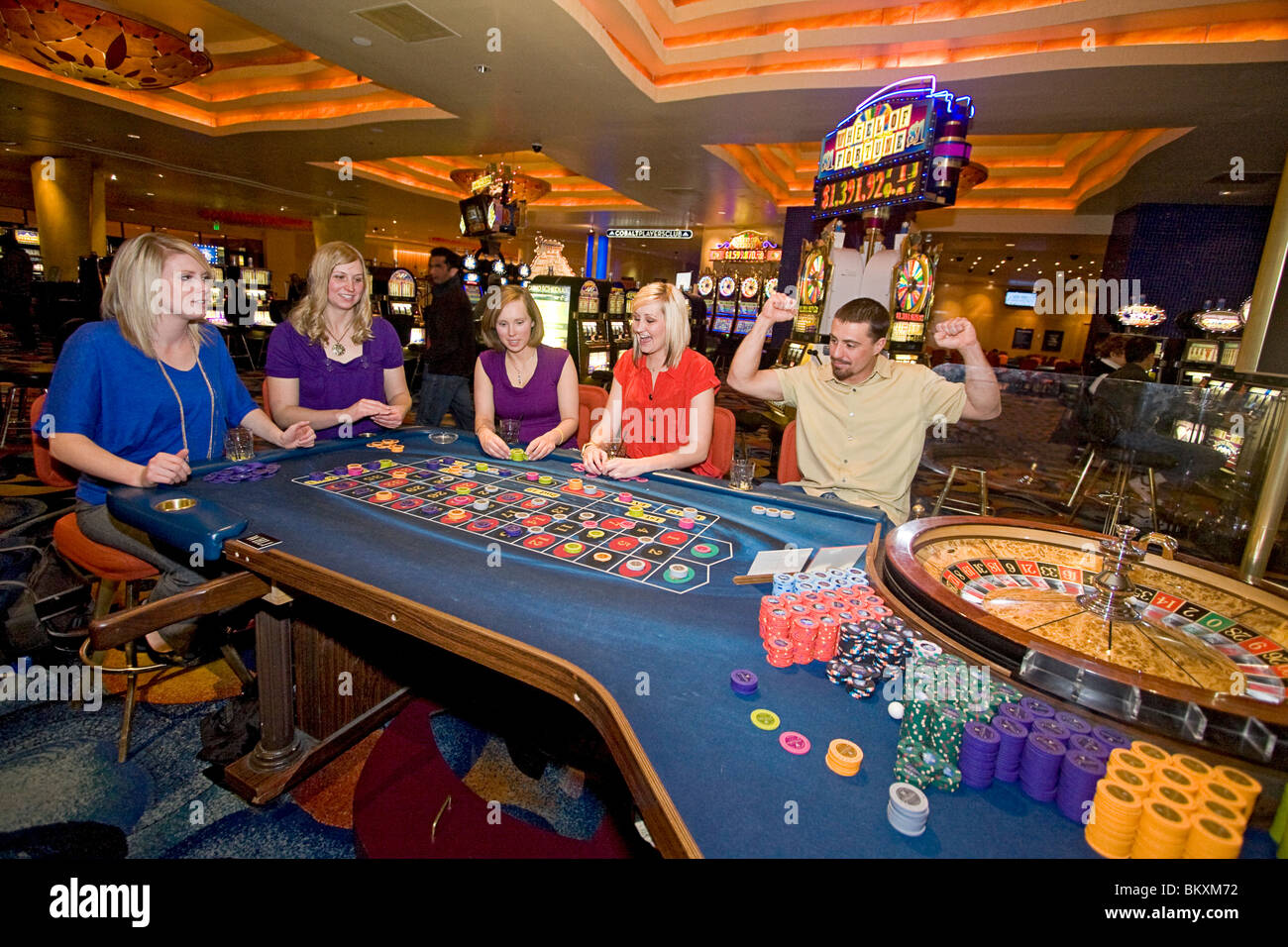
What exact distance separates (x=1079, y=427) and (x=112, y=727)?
187 inches

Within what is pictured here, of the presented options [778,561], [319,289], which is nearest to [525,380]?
[319,289]

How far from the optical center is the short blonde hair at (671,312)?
9.09ft

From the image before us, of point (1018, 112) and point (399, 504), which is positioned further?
point (1018, 112)

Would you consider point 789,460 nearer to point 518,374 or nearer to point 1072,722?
point 518,374

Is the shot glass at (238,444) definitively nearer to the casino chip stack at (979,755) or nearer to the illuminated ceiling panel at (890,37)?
the casino chip stack at (979,755)

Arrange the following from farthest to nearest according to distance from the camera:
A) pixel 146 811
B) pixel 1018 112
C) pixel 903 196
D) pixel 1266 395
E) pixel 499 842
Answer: pixel 1018 112
pixel 903 196
pixel 1266 395
pixel 146 811
pixel 499 842

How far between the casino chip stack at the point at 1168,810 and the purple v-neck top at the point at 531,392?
274 centimetres

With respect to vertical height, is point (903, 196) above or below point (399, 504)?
above

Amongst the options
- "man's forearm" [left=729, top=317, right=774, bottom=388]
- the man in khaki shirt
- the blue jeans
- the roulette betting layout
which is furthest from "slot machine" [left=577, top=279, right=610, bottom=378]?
the roulette betting layout

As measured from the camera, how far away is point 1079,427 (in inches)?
137

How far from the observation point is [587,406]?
11.3 ft

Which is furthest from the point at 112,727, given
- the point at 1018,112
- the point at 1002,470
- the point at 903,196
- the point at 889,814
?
the point at 1018,112

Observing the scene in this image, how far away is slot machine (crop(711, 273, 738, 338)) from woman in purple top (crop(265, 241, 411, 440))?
11.9m
